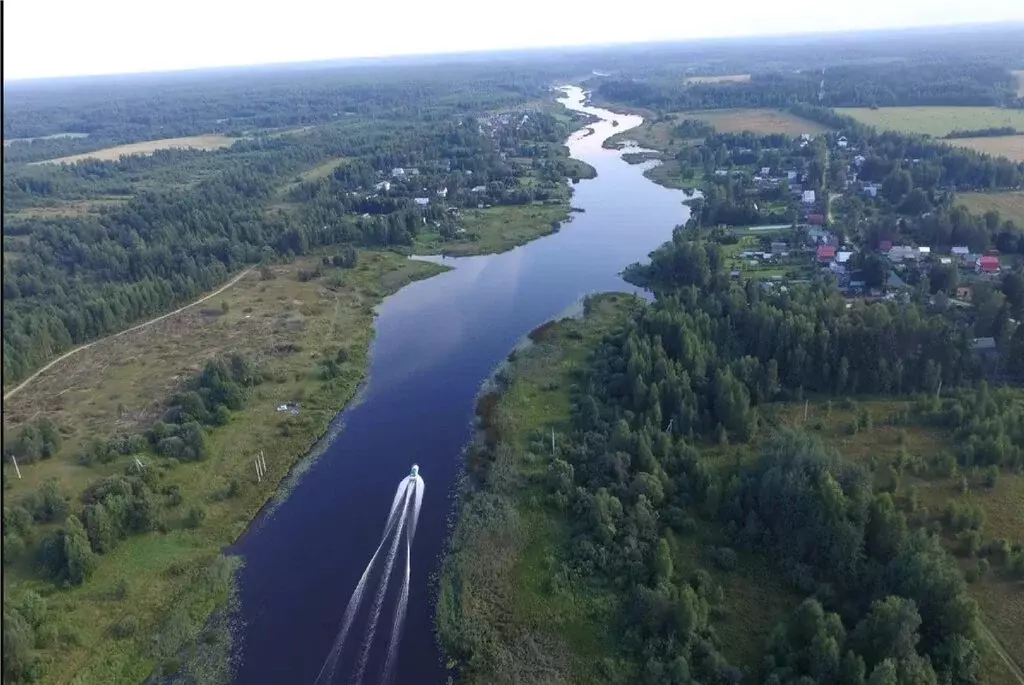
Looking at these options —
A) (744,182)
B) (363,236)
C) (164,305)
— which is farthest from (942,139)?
(164,305)

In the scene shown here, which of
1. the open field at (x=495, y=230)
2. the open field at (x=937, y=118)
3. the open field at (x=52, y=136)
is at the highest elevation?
the open field at (x=52, y=136)

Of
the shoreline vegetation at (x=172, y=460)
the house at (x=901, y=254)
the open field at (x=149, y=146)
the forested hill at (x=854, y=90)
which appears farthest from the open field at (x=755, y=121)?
the open field at (x=149, y=146)

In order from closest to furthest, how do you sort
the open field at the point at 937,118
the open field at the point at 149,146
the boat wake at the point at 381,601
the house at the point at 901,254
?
the boat wake at the point at 381,601
the house at the point at 901,254
the open field at the point at 937,118
the open field at the point at 149,146

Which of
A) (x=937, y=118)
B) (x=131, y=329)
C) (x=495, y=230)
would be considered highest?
(x=937, y=118)

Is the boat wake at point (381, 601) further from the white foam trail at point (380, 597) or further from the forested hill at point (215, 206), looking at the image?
the forested hill at point (215, 206)

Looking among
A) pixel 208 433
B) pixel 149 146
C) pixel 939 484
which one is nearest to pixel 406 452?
pixel 208 433

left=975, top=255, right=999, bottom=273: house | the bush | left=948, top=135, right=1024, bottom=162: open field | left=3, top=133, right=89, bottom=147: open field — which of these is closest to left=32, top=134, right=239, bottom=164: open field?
left=3, top=133, right=89, bottom=147: open field

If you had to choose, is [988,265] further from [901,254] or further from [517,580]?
[517,580]
